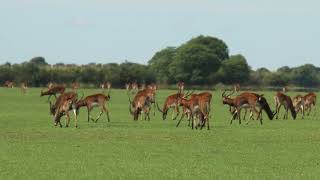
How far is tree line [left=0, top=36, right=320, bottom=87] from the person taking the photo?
108 metres

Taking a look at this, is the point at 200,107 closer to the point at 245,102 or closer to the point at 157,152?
the point at 245,102

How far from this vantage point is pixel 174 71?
12169cm

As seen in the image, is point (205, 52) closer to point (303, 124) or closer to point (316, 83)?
point (316, 83)

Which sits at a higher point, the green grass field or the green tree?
the green tree

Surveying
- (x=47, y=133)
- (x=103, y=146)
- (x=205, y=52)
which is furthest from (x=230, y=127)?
(x=205, y=52)

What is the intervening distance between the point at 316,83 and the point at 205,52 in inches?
1584

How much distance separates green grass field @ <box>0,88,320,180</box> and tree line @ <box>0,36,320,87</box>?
3185 inches

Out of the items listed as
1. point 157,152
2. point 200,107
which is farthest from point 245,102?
point 157,152

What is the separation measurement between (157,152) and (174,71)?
10379 centimetres

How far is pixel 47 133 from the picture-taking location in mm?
23688

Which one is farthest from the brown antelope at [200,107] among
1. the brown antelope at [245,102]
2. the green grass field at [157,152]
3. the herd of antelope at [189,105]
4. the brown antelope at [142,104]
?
the brown antelope at [142,104]

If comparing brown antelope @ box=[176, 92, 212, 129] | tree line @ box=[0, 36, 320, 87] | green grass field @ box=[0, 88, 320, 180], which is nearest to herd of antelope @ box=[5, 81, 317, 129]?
brown antelope @ box=[176, 92, 212, 129]

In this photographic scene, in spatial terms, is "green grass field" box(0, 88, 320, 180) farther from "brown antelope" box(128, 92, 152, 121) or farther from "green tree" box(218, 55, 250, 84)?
"green tree" box(218, 55, 250, 84)

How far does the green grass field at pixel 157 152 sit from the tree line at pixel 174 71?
80901mm
